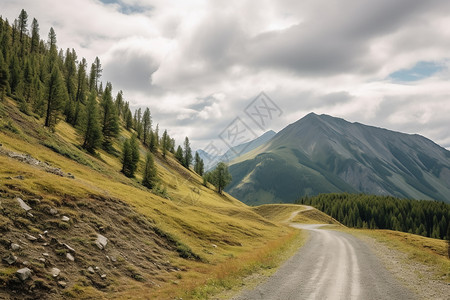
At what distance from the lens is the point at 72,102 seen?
344 ft

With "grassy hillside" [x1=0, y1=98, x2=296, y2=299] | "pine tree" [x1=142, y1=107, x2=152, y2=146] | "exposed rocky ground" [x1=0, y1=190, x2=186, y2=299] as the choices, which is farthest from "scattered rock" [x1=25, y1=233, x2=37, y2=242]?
"pine tree" [x1=142, y1=107, x2=152, y2=146]

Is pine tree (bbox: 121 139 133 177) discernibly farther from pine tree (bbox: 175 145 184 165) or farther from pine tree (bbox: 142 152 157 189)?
pine tree (bbox: 175 145 184 165)

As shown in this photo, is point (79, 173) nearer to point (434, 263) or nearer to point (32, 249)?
point (32, 249)

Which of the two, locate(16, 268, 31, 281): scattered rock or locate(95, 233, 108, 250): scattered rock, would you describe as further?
locate(95, 233, 108, 250): scattered rock

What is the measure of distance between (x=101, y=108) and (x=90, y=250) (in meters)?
96.0

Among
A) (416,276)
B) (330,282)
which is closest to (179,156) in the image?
(416,276)

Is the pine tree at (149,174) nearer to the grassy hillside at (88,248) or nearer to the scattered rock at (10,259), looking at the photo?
the grassy hillside at (88,248)

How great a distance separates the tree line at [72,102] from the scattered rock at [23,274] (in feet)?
210

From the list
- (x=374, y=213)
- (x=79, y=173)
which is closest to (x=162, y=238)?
(x=79, y=173)

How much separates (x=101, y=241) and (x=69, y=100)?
10382 centimetres

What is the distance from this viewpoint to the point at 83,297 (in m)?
13.5

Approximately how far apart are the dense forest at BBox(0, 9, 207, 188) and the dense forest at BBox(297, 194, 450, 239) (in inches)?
3458

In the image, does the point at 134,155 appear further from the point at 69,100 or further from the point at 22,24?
the point at 22,24

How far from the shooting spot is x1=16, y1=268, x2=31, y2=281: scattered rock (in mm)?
12359
